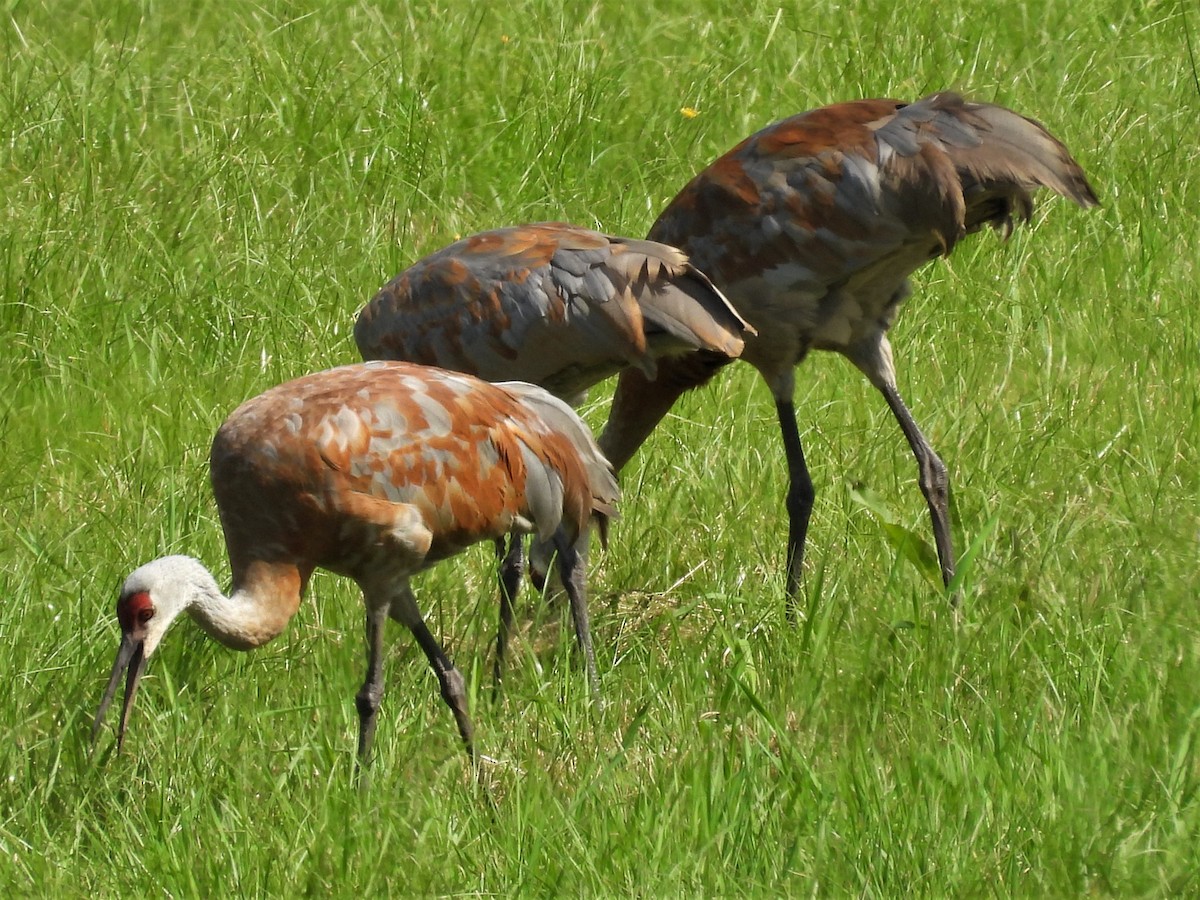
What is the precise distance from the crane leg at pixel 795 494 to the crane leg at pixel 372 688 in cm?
122

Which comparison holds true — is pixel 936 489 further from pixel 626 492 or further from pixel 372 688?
pixel 372 688

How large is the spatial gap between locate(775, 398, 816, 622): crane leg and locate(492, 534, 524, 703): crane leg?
77 cm

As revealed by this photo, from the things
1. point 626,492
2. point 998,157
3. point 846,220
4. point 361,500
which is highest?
point 998,157

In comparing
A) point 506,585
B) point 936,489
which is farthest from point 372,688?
point 936,489

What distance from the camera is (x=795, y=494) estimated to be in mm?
5277

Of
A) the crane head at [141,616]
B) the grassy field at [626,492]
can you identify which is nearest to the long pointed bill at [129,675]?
the crane head at [141,616]

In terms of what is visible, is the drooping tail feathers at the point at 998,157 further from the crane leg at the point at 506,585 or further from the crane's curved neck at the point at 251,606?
the crane's curved neck at the point at 251,606

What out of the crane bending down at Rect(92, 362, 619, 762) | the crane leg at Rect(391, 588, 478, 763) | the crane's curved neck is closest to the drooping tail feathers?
the crane bending down at Rect(92, 362, 619, 762)

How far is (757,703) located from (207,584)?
1.27 metres

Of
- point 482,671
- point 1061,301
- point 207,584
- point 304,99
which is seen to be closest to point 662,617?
point 482,671

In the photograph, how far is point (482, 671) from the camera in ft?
16.0

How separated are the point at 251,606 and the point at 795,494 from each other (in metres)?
1.76

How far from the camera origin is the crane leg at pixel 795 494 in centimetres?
514

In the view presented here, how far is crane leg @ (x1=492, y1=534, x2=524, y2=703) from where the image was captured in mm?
4824
